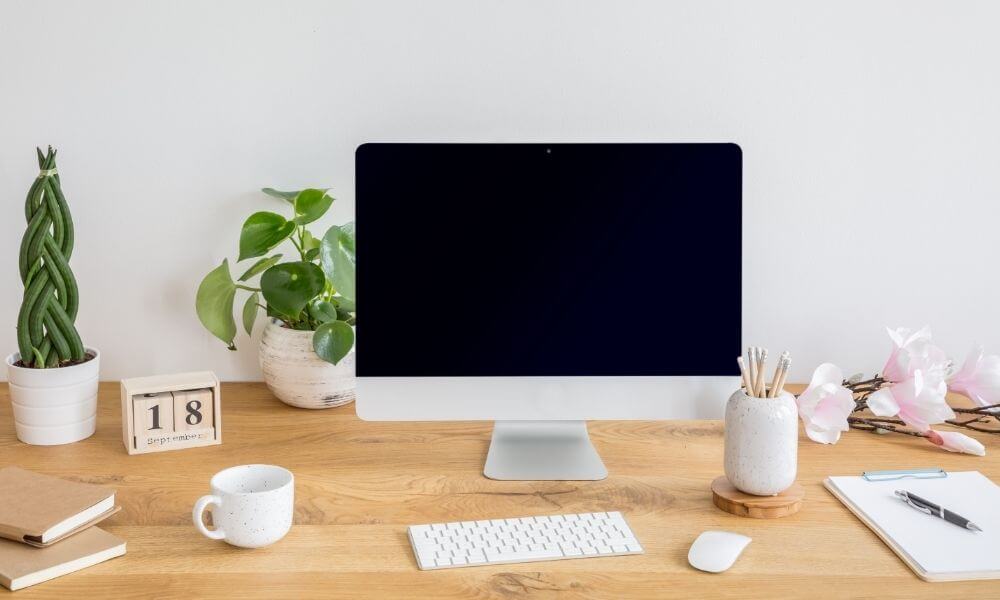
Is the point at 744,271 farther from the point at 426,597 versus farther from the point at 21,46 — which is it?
the point at 21,46

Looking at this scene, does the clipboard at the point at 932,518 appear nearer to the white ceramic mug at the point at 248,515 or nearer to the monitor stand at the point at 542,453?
the monitor stand at the point at 542,453

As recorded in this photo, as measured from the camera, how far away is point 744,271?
1.57 meters

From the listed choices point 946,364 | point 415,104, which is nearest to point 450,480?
point 415,104

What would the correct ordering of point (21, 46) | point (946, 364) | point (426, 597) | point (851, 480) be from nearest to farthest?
point (426, 597), point (851, 480), point (946, 364), point (21, 46)

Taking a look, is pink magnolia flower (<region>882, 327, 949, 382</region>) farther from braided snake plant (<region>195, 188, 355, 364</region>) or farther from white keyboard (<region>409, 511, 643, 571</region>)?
braided snake plant (<region>195, 188, 355, 364</region>)

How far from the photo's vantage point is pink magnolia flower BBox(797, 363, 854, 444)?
127cm

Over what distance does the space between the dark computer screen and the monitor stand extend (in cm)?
12

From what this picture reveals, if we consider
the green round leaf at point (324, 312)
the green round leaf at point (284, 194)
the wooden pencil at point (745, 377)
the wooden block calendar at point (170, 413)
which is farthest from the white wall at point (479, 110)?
the wooden pencil at point (745, 377)

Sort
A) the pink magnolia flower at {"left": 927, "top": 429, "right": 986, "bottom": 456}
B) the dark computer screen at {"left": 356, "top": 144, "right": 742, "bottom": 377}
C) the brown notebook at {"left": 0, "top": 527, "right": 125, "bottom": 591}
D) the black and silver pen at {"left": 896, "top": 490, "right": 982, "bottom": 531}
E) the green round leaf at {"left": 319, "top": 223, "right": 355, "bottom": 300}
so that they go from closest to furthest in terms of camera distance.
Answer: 1. the brown notebook at {"left": 0, "top": 527, "right": 125, "bottom": 591}
2. the black and silver pen at {"left": 896, "top": 490, "right": 982, "bottom": 531}
3. the dark computer screen at {"left": 356, "top": 144, "right": 742, "bottom": 377}
4. the pink magnolia flower at {"left": 927, "top": 429, "right": 986, "bottom": 456}
5. the green round leaf at {"left": 319, "top": 223, "right": 355, "bottom": 300}

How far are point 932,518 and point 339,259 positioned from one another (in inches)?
34.7

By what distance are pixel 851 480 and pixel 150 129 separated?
3.95 ft

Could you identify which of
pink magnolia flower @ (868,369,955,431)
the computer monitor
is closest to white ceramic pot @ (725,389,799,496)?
the computer monitor

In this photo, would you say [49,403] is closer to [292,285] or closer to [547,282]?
[292,285]

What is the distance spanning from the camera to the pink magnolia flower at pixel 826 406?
1.27 metres
